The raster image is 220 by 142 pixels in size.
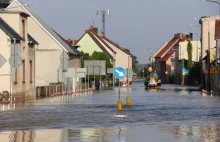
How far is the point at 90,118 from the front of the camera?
2917 centimetres

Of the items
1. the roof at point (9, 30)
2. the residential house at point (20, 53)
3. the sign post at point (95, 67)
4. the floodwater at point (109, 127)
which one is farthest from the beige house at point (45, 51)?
the floodwater at point (109, 127)

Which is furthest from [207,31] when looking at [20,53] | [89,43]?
[20,53]

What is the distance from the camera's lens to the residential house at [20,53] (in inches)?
2085

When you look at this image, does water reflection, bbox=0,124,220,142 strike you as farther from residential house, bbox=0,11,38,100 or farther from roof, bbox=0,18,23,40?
roof, bbox=0,18,23,40

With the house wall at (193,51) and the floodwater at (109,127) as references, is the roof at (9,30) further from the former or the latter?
the house wall at (193,51)

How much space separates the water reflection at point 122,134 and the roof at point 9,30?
30284 mm

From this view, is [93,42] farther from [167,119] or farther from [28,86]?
[167,119]

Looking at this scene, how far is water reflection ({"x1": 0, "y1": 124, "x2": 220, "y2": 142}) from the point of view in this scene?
19.8 m

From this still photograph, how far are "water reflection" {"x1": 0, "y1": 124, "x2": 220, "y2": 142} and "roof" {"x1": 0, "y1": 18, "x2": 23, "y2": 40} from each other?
30.3m

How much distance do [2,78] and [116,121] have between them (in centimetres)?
2792

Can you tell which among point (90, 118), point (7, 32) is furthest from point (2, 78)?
point (90, 118)

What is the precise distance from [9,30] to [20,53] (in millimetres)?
2649

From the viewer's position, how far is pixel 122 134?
21.3 m

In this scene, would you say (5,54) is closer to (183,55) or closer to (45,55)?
(45,55)
